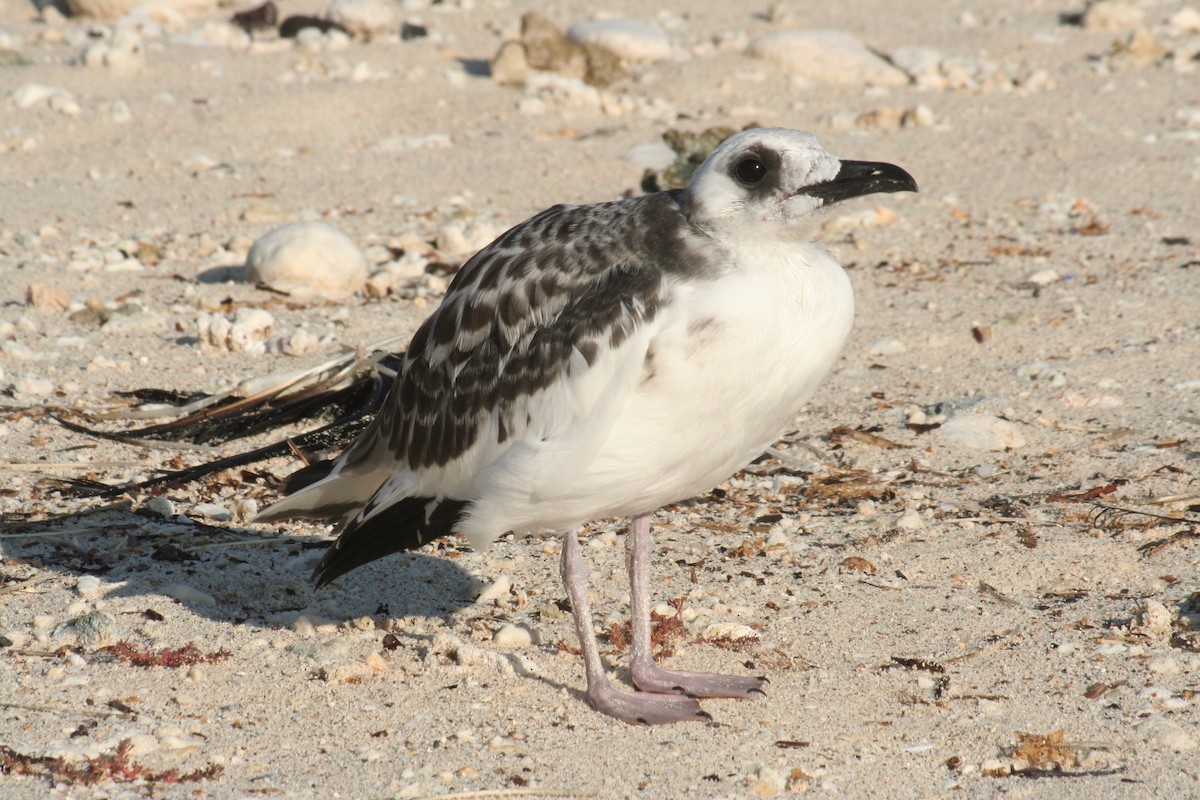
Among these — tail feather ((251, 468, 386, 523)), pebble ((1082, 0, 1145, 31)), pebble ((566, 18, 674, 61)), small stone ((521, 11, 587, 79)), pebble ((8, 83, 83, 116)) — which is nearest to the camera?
tail feather ((251, 468, 386, 523))

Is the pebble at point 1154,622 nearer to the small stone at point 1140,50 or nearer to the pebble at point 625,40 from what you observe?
the pebble at point 625,40

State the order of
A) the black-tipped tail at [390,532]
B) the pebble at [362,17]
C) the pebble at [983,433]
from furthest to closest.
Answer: the pebble at [362,17], the pebble at [983,433], the black-tipped tail at [390,532]

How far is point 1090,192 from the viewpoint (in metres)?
10.1

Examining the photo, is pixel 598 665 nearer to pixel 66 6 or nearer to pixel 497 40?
pixel 497 40

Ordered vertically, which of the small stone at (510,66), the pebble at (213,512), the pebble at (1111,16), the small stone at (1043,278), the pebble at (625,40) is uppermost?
the pebble at (1111,16)

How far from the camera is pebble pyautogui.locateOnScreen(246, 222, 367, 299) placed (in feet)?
27.1

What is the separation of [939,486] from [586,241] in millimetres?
2466

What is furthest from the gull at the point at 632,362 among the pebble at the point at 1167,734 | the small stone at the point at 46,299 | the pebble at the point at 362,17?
the pebble at the point at 362,17

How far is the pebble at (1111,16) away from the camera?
13891mm

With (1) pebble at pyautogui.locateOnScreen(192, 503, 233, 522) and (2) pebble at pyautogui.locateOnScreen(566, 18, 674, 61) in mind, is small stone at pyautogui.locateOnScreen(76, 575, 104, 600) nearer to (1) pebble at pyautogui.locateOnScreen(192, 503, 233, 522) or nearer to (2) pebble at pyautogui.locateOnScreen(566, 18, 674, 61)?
(1) pebble at pyautogui.locateOnScreen(192, 503, 233, 522)

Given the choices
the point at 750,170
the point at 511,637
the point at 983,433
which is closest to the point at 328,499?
the point at 511,637

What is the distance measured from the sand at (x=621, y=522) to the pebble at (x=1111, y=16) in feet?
6.07

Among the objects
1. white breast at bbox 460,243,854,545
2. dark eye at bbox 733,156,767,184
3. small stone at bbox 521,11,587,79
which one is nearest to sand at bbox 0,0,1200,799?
small stone at bbox 521,11,587,79

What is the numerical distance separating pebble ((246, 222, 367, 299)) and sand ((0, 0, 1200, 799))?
0.47 feet
